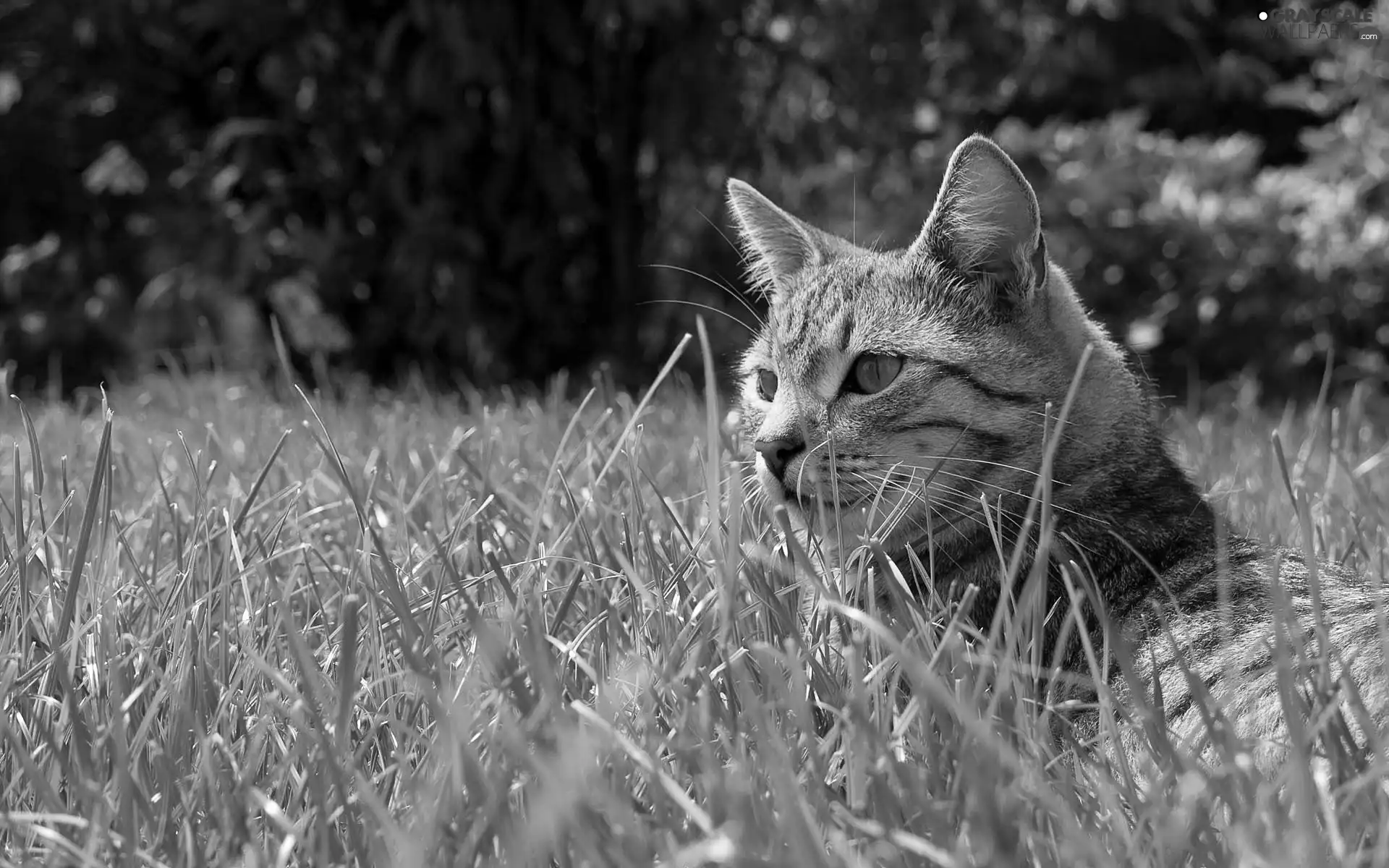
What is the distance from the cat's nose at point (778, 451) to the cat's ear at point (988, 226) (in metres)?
0.41

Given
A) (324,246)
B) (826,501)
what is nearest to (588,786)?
(826,501)

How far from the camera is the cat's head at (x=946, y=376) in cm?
171

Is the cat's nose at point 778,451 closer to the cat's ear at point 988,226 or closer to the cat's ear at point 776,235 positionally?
the cat's ear at point 988,226

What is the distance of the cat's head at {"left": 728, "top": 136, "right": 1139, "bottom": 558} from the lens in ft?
5.61

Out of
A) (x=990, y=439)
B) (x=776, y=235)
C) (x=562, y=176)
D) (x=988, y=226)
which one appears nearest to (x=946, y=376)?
(x=990, y=439)

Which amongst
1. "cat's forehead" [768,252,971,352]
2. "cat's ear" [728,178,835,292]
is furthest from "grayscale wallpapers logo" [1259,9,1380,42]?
"cat's forehead" [768,252,971,352]

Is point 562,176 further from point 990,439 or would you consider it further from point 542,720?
point 542,720

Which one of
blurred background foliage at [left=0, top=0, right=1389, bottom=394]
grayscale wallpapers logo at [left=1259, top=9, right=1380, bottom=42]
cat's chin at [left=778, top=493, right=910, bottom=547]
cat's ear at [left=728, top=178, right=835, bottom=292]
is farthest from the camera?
blurred background foliage at [left=0, top=0, right=1389, bottom=394]

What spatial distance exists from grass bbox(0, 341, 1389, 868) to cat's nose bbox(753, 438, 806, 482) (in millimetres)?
115

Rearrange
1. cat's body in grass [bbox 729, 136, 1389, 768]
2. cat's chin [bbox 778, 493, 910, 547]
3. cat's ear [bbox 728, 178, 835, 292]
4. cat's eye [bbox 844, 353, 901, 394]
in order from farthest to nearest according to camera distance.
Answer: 1. cat's ear [bbox 728, 178, 835, 292]
2. cat's eye [bbox 844, 353, 901, 394]
3. cat's chin [bbox 778, 493, 910, 547]
4. cat's body in grass [bbox 729, 136, 1389, 768]

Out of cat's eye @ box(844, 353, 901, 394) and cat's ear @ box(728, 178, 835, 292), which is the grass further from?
cat's ear @ box(728, 178, 835, 292)

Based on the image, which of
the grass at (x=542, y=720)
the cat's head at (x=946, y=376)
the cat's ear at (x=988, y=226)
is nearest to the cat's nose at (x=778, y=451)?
the cat's head at (x=946, y=376)

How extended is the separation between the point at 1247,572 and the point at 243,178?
4.87 m

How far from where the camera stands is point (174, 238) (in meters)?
5.25
